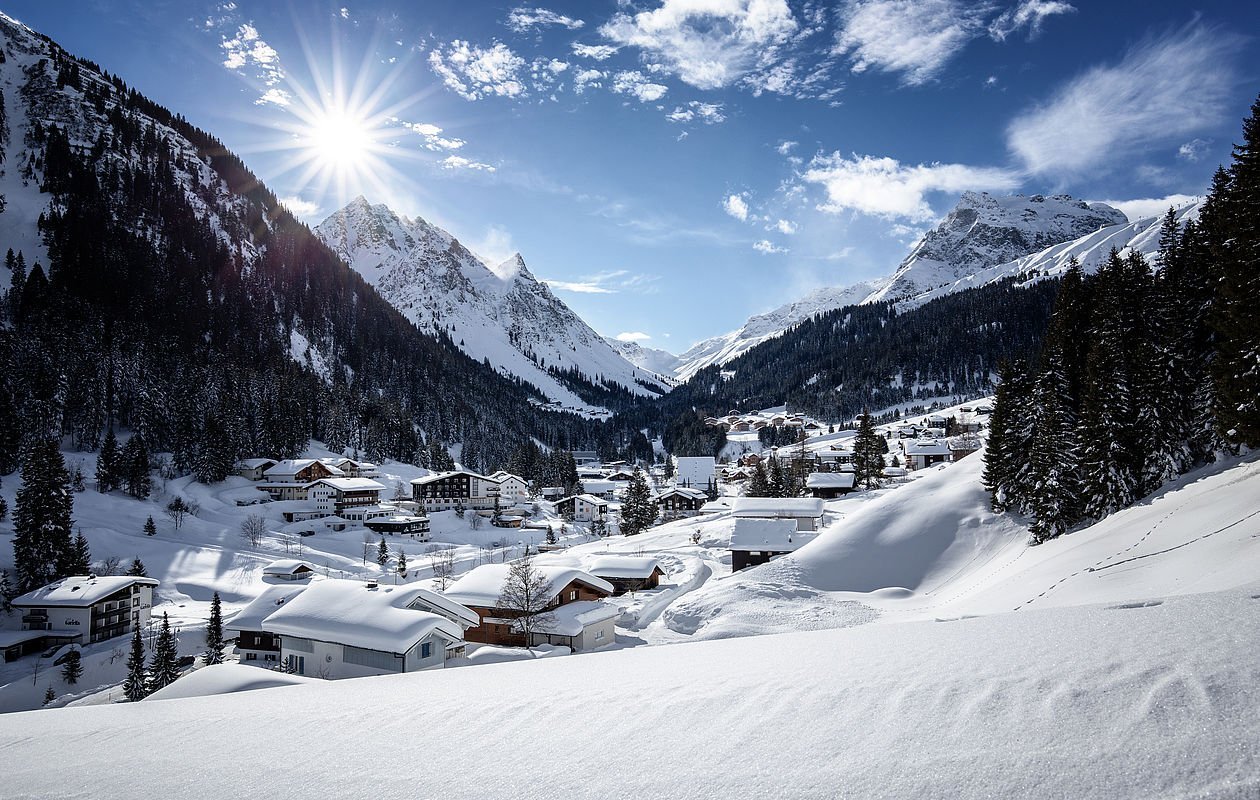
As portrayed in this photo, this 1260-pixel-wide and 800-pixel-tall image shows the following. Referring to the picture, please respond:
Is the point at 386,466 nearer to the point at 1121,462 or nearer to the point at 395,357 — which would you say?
the point at 395,357

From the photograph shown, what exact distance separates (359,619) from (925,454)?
4216 inches

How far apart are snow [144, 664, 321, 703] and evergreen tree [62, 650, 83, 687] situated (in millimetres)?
28202

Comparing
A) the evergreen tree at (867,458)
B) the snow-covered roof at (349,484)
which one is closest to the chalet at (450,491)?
the snow-covered roof at (349,484)

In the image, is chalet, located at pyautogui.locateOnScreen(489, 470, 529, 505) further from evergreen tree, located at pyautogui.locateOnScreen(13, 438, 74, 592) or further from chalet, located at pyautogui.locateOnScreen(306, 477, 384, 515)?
evergreen tree, located at pyautogui.locateOnScreen(13, 438, 74, 592)

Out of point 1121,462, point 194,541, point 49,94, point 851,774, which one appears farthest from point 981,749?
point 49,94

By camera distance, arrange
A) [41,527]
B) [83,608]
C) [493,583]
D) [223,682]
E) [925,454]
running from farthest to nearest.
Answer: [925,454] < [41,527] < [83,608] < [493,583] < [223,682]

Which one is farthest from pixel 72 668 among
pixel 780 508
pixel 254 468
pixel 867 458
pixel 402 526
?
pixel 867 458

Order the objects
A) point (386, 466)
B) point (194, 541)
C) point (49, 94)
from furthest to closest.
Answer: point (49, 94) < point (386, 466) < point (194, 541)

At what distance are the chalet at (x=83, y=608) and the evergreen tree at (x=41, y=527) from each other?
3.24 metres

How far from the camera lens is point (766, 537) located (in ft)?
165

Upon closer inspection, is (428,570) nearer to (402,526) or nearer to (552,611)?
(402,526)

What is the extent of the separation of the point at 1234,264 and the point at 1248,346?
126 inches

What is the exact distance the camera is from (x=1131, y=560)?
1830 cm

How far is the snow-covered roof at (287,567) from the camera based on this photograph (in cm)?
5422
